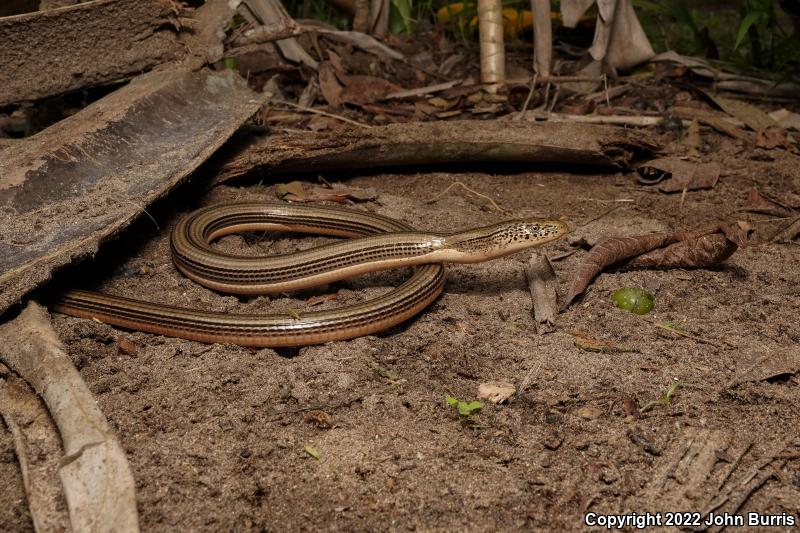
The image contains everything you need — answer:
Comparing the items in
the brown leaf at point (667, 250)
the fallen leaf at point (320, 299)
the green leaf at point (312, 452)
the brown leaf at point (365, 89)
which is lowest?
the fallen leaf at point (320, 299)

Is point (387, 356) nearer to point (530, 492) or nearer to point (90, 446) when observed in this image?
point (530, 492)

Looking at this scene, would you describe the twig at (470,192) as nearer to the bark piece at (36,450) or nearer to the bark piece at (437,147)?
the bark piece at (437,147)

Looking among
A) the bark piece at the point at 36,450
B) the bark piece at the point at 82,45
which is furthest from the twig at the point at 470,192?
the bark piece at the point at 36,450

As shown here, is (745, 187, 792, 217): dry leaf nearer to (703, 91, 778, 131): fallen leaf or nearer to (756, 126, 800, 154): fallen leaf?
(756, 126, 800, 154): fallen leaf

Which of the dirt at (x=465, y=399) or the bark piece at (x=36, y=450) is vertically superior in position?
the bark piece at (x=36, y=450)

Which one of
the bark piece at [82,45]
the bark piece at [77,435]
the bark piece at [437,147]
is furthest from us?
the bark piece at [437,147]

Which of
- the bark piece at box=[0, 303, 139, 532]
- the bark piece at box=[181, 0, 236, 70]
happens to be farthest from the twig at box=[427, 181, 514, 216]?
the bark piece at box=[0, 303, 139, 532]

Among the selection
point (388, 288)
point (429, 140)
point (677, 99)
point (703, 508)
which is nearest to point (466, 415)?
point (703, 508)
